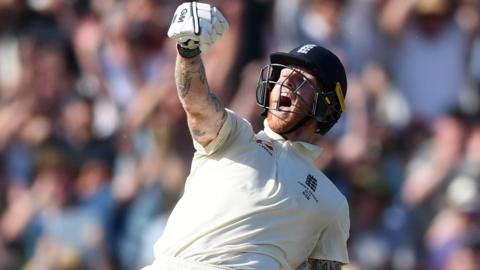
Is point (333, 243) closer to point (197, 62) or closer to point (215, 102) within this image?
point (215, 102)

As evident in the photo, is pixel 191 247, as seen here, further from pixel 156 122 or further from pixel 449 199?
pixel 156 122

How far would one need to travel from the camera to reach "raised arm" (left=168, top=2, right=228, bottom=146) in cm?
583

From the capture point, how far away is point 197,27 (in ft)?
19.1

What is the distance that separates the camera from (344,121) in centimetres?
1049

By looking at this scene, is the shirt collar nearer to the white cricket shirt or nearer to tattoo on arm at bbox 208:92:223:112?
the white cricket shirt

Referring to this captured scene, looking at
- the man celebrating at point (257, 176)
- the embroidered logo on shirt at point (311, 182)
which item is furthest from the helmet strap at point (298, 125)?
the embroidered logo on shirt at point (311, 182)

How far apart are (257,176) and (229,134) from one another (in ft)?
0.77

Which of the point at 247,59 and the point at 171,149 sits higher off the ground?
the point at 247,59

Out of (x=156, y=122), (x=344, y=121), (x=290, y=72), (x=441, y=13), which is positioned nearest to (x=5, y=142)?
(x=156, y=122)

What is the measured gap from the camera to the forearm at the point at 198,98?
597 centimetres

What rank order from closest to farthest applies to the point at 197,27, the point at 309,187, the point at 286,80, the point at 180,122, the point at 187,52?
the point at 197,27 → the point at 187,52 → the point at 309,187 → the point at 286,80 → the point at 180,122

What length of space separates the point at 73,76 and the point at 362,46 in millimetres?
3043

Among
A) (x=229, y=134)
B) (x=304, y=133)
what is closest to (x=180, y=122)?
(x=304, y=133)

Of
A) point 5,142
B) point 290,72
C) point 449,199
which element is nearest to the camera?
point 290,72
